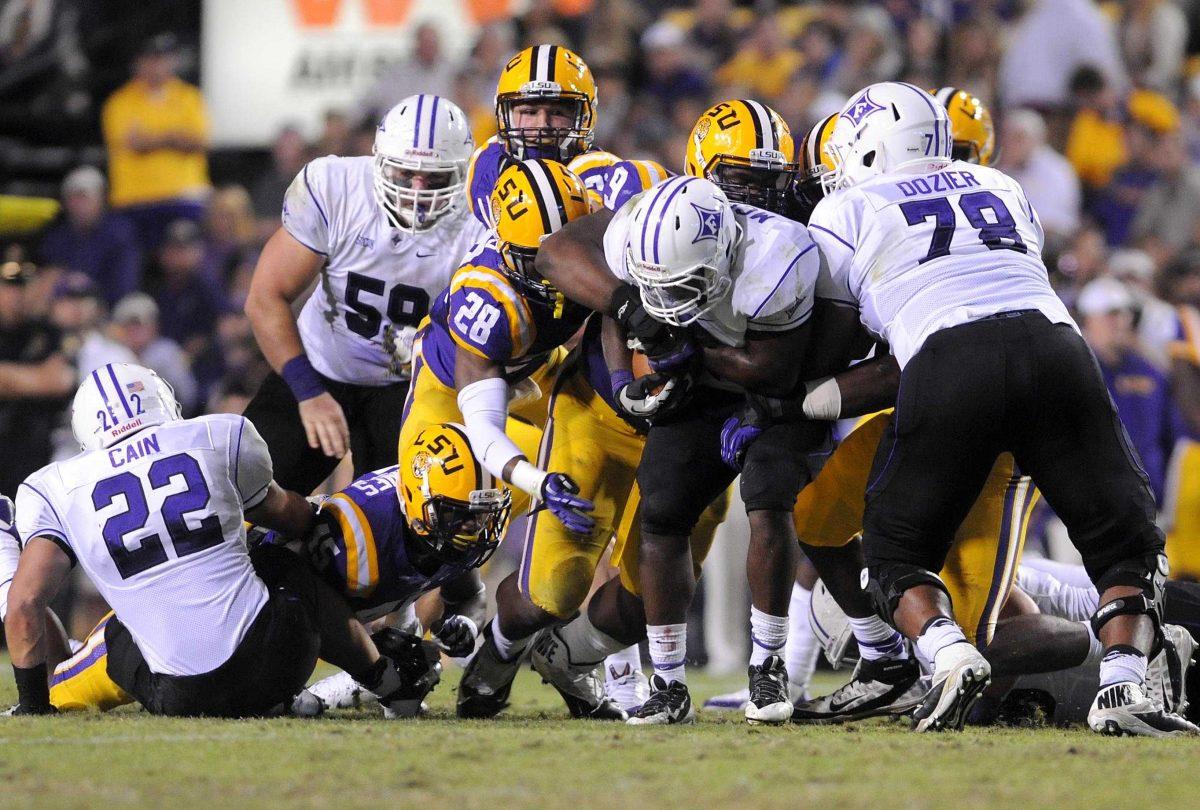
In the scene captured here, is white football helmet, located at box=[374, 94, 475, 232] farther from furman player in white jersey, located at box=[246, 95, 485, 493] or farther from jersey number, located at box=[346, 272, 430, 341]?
jersey number, located at box=[346, 272, 430, 341]

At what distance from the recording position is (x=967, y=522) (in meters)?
5.08

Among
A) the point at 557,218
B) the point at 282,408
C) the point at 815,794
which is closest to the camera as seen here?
the point at 815,794

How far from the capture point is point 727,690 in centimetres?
701

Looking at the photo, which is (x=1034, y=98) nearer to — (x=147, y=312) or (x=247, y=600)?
(x=147, y=312)

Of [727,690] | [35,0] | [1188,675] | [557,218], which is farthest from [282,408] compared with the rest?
[35,0]

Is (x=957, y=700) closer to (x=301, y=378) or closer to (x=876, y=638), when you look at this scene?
(x=876, y=638)

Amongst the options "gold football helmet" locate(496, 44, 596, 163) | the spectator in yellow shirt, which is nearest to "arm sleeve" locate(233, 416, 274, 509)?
"gold football helmet" locate(496, 44, 596, 163)

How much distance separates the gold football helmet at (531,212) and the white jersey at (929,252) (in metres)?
0.79

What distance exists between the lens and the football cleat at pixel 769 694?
498 centimetres

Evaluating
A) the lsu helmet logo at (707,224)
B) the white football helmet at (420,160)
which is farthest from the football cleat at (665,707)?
the white football helmet at (420,160)

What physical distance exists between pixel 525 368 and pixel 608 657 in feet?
3.31

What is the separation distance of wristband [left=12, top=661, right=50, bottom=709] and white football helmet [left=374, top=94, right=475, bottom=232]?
6.67 feet

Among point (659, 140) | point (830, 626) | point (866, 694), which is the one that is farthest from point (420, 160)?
point (659, 140)

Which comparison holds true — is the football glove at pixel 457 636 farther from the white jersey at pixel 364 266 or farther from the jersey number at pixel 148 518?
the jersey number at pixel 148 518
